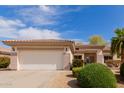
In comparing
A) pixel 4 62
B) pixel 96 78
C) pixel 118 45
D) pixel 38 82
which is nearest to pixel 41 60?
pixel 4 62

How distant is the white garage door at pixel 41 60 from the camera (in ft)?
87.1

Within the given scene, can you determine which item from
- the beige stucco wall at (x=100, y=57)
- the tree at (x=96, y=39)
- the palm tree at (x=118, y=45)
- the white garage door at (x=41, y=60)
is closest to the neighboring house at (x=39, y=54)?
the white garage door at (x=41, y=60)

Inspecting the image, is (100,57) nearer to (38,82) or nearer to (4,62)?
(4,62)

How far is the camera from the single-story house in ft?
87.1

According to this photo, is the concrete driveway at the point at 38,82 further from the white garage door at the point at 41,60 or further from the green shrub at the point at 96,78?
the white garage door at the point at 41,60

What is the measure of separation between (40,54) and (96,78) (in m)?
14.0

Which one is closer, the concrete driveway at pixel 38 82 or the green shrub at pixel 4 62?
the concrete driveway at pixel 38 82

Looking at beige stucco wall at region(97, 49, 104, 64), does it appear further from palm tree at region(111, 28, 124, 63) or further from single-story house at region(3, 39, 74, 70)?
single-story house at region(3, 39, 74, 70)

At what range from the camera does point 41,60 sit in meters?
26.6

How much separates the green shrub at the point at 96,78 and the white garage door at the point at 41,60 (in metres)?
12.7

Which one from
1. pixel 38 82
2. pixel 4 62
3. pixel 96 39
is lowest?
pixel 38 82

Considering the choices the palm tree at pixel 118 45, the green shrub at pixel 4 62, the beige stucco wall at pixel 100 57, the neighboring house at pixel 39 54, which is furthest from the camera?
the beige stucco wall at pixel 100 57

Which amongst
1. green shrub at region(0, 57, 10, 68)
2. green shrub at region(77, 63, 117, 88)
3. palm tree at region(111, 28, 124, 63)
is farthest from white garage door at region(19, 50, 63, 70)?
green shrub at region(77, 63, 117, 88)
